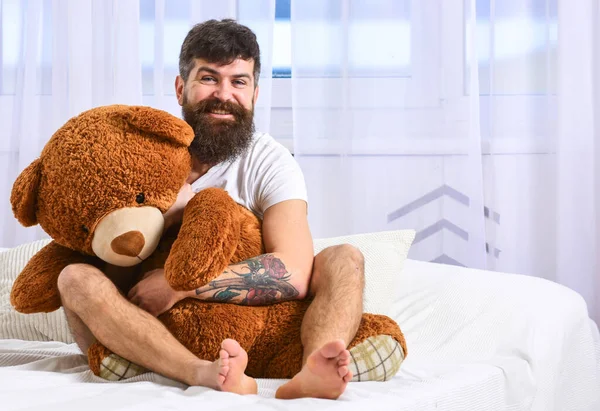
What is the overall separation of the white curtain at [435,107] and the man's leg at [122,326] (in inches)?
51.0

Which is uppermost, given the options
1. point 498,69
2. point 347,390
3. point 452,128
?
point 498,69

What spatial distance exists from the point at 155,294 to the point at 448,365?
571 millimetres

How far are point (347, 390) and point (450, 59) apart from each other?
5.24 ft

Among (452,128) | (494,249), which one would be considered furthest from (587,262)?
(452,128)

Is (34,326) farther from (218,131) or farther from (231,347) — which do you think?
(231,347)

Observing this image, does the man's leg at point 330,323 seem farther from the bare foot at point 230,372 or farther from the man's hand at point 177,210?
the man's hand at point 177,210

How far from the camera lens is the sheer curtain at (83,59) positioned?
278 cm

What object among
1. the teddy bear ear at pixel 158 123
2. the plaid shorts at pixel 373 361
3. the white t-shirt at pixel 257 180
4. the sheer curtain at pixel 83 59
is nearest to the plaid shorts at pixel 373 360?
the plaid shorts at pixel 373 361

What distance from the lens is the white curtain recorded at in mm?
2645

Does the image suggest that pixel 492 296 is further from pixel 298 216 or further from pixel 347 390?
pixel 347 390

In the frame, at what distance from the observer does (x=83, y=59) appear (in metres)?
2.82

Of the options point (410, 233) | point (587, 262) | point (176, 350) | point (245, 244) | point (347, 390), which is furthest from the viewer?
point (587, 262)

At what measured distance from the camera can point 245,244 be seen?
1.59 metres

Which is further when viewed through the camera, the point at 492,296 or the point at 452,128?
the point at 452,128
